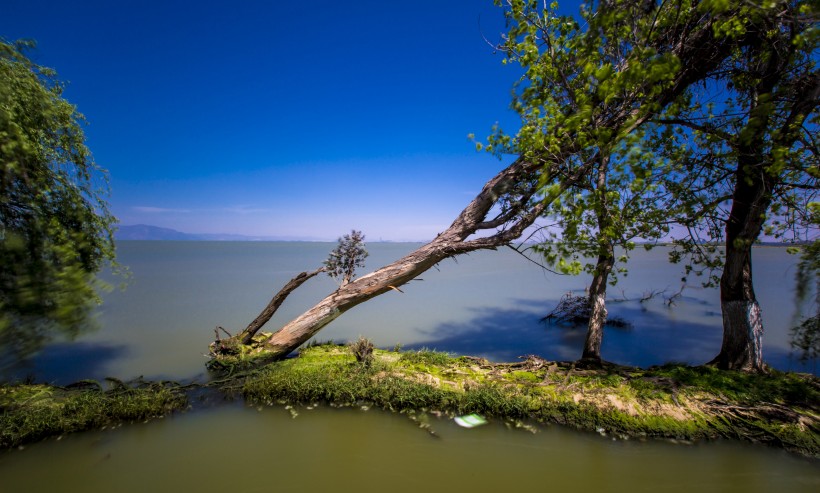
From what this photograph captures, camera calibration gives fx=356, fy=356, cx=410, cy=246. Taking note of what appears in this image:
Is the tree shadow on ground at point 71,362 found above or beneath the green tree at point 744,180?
beneath

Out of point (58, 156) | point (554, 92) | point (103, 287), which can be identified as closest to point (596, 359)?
point (554, 92)

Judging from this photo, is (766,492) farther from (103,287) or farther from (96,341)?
(96,341)

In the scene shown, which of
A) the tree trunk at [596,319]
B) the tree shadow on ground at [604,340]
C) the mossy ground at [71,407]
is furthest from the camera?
the tree shadow on ground at [604,340]

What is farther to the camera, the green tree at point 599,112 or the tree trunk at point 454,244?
the tree trunk at point 454,244

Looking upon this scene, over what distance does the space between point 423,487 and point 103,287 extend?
4663mm

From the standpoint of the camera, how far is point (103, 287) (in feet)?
14.4

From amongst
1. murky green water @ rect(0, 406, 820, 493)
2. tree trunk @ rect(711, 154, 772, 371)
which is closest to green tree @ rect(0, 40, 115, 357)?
murky green water @ rect(0, 406, 820, 493)

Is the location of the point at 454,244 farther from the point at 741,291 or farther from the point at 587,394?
the point at 741,291

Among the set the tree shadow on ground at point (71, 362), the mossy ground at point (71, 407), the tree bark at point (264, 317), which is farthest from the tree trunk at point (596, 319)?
the tree shadow on ground at point (71, 362)

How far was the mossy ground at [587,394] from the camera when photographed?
546 cm

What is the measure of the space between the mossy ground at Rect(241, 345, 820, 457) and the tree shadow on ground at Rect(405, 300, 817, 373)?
293 centimetres

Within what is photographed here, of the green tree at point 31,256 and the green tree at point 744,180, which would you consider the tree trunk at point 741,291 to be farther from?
the green tree at point 31,256

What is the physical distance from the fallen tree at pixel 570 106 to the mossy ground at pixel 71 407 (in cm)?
234

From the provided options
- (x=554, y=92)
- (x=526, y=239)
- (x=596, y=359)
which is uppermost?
(x=554, y=92)
